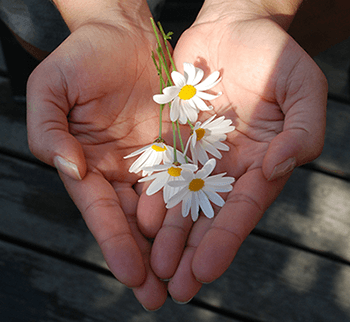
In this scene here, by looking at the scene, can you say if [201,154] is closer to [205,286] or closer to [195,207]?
[195,207]

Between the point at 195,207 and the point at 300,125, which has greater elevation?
the point at 300,125

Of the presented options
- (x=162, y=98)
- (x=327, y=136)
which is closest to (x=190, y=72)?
(x=162, y=98)

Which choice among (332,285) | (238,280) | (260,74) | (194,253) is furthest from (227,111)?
(332,285)

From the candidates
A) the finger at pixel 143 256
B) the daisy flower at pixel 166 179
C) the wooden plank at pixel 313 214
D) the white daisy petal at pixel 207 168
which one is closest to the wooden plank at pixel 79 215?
the wooden plank at pixel 313 214

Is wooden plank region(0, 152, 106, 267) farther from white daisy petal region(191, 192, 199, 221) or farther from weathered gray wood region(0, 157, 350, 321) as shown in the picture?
white daisy petal region(191, 192, 199, 221)

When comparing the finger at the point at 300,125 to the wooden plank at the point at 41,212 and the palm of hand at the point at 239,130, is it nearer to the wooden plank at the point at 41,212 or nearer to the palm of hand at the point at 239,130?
the palm of hand at the point at 239,130

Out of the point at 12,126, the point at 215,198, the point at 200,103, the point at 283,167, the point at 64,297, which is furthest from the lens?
the point at 12,126

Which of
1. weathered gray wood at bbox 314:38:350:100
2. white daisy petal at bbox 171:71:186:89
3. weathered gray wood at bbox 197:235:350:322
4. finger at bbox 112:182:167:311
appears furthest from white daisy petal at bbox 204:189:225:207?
weathered gray wood at bbox 314:38:350:100
